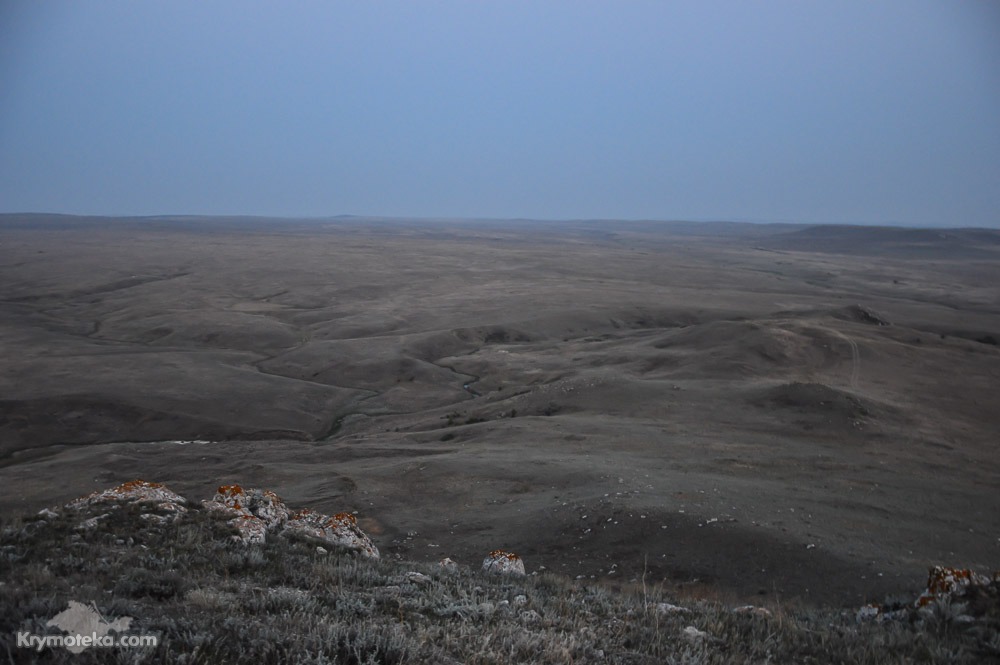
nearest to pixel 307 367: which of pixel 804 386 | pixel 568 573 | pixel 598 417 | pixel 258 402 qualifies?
pixel 258 402

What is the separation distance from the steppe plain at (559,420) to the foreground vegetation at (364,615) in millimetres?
3585

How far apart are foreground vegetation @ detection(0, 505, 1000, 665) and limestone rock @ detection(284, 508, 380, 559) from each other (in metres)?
1.03

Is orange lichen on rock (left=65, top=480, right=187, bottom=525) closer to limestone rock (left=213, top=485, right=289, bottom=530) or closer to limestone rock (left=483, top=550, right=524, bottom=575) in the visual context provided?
limestone rock (left=213, top=485, right=289, bottom=530)

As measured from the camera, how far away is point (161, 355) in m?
37.1

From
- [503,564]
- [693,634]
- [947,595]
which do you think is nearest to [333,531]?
[503,564]

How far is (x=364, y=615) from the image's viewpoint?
5613 millimetres

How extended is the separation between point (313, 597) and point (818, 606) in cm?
713

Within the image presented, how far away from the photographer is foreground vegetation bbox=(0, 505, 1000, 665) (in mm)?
4645

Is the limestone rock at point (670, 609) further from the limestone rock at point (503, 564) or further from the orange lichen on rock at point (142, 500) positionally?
the orange lichen on rock at point (142, 500)

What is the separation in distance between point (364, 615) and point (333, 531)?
174 inches

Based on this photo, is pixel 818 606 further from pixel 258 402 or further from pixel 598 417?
pixel 258 402

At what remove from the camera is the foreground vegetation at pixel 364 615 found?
464 centimetres

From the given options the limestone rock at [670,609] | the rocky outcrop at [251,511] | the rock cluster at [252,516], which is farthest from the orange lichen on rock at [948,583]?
the rocky outcrop at [251,511]

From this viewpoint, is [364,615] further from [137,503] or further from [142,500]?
[142,500]
